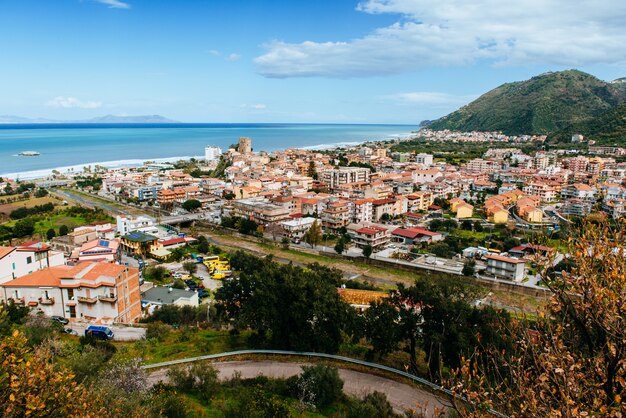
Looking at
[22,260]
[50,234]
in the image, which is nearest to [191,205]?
[50,234]

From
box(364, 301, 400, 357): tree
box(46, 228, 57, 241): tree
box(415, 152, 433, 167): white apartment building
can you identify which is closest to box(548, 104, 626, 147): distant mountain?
box(415, 152, 433, 167): white apartment building

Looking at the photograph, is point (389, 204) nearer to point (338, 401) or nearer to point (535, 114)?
point (338, 401)

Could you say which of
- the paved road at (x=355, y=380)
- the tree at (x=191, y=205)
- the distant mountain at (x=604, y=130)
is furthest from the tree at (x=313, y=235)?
the distant mountain at (x=604, y=130)

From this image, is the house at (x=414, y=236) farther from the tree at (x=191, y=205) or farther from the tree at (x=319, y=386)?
the tree at (x=319, y=386)

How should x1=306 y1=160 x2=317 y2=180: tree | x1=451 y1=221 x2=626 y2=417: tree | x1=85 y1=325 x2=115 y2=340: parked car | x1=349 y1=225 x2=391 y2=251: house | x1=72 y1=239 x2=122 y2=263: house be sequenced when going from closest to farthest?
1. x1=451 y1=221 x2=626 y2=417: tree
2. x1=85 y1=325 x2=115 y2=340: parked car
3. x1=72 y1=239 x2=122 y2=263: house
4. x1=349 y1=225 x2=391 y2=251: house
5. x1=306 y1=160 x2=317 y2=180: tree

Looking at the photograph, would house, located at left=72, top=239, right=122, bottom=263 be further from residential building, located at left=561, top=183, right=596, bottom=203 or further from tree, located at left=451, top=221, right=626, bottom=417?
residential building, located at left=561, top=183, right=596, bottom=203

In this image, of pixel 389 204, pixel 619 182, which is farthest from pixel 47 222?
pixel 619 182
